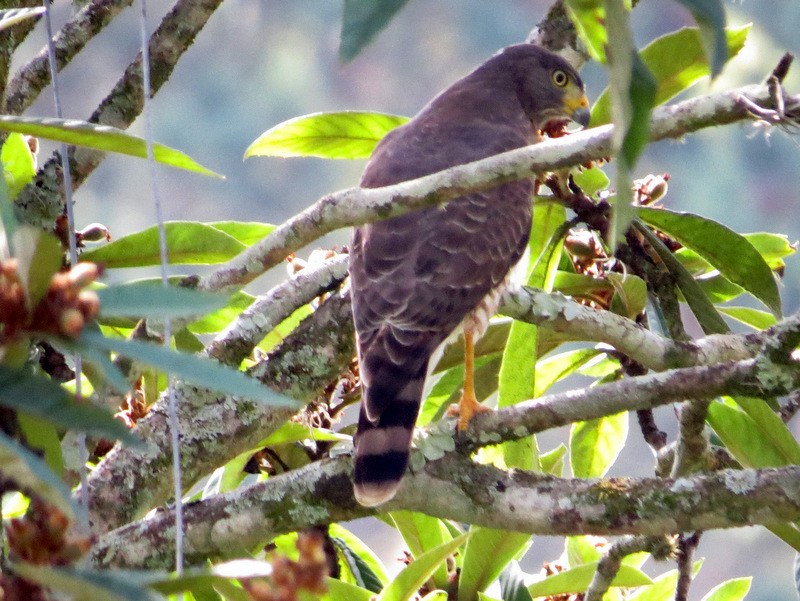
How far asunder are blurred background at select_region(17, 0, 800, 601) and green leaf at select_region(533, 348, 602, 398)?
3.02 metres

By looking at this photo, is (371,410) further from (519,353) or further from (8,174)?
(8,174)

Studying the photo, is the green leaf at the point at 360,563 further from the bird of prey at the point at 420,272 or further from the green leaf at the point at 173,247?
the green leaf at the point at 173,247

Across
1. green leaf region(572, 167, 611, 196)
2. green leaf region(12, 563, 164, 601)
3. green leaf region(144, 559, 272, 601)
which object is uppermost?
green leaf region(572, 167, 611, 196)

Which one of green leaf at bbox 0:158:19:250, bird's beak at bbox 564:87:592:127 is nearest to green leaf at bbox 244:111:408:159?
bird's beak at bbox 564:87:592:127

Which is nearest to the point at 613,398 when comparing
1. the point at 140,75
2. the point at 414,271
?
the point at 414,271

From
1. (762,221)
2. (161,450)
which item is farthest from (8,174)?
(762,221)

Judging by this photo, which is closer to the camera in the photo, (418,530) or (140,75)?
(418,530)

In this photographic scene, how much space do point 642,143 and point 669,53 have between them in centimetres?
208

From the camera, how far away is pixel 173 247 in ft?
9.54

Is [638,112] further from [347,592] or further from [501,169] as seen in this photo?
[347,592]

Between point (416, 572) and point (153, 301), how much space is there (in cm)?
147

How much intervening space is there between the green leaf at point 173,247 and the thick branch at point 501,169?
0.66 meters

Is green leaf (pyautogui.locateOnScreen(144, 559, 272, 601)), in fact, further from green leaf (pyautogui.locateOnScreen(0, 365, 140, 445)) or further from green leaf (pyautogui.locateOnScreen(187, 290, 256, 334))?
green leaf (pyautogui.locateOnScreen(187, 290, 256, 334))

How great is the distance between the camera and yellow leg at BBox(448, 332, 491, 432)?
296 centimetres
